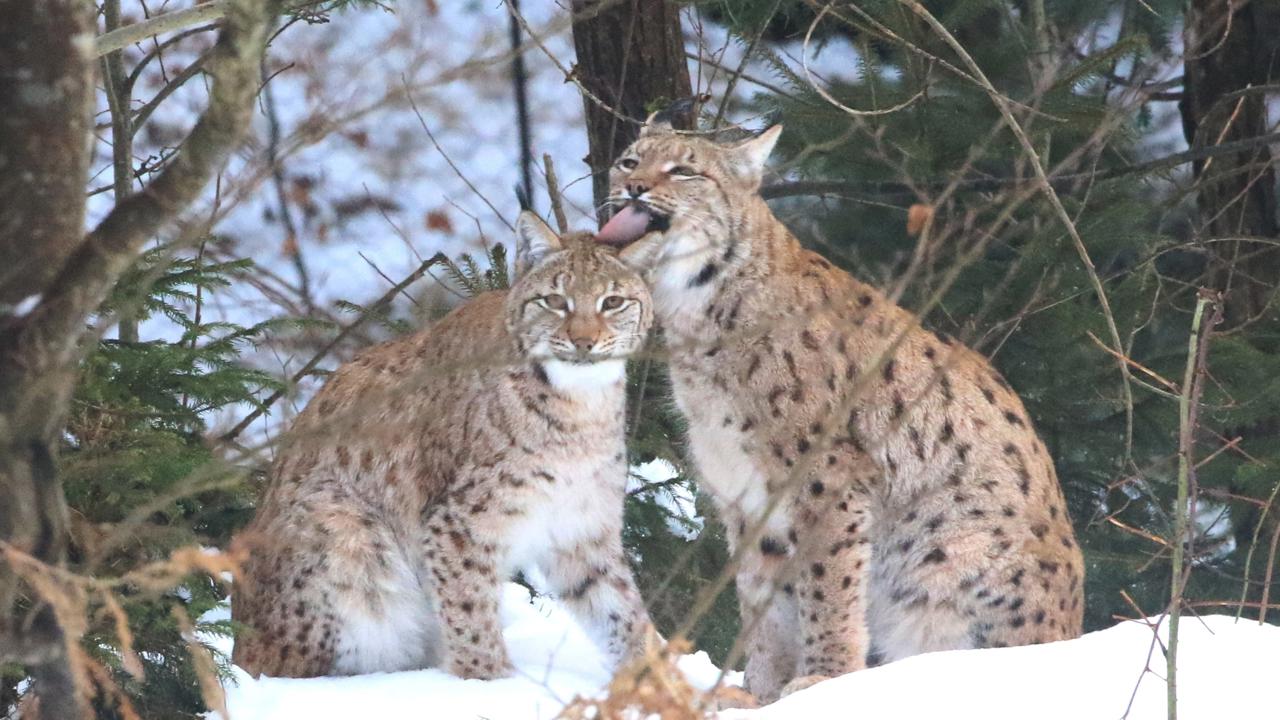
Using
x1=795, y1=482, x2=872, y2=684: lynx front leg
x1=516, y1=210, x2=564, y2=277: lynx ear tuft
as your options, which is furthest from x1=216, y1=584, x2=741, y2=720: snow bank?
x1=516, y1=210, x2=564, y2=277: lynx ear tuft

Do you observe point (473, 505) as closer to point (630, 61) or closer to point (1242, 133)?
point (630, 61)

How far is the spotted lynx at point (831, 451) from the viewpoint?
5.71 m

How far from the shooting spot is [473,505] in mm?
5793

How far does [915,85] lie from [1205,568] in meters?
3.75

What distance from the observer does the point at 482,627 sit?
19.0 ft

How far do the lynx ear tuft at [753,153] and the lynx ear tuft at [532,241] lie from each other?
71 cm

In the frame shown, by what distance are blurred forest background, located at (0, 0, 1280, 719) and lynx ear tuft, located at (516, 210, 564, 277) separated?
22.7 inches

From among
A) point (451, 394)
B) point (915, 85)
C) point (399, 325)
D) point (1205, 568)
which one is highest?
point (915, 85)

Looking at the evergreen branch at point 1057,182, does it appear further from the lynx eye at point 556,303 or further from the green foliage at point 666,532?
the lynx eye at point 556,303

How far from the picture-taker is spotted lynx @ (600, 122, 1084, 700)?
225 inches

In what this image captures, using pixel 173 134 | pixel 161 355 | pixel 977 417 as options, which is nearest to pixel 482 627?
pixel 161 355

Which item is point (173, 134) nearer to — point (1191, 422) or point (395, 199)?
point (395, 199)

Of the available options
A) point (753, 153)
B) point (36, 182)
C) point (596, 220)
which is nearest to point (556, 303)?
point (753, 153)

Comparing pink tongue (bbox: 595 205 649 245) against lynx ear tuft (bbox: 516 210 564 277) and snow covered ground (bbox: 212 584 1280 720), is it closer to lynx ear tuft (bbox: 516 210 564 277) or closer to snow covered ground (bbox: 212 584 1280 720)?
lynx ear tuft (bbox: 516 210 564 277)
